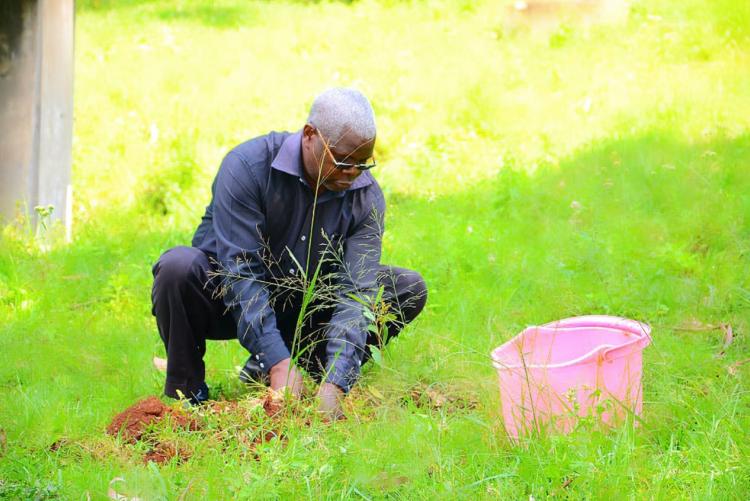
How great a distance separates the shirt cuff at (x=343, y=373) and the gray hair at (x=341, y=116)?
806mm

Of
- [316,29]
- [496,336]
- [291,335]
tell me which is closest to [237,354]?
[291,335]

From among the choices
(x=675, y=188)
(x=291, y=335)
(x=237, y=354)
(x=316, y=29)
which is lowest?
(x=237, y=354)

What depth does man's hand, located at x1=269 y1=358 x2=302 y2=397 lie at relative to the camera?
10.9 ft

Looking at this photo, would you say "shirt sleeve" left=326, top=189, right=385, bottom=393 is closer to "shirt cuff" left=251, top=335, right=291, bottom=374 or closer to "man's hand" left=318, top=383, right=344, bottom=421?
"man's hand" left=318, top=383, right=344, bottom=421

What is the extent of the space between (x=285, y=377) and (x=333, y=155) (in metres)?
0.83

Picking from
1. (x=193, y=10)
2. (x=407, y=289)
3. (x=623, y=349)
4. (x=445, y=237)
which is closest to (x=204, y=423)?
(x=407, y=289)

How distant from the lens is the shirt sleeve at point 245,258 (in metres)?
3.49

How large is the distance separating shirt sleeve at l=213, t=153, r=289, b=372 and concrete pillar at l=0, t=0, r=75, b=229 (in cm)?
333

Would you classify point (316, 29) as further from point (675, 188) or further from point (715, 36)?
point (675, 188)

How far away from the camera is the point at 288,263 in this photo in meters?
3.90

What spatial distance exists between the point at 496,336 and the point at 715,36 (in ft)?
18.6

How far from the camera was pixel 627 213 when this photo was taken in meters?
5.88

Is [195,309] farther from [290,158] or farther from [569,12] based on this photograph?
[569,12]

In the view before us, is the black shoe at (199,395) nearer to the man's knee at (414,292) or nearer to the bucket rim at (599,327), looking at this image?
the man's knee at (414,292)
